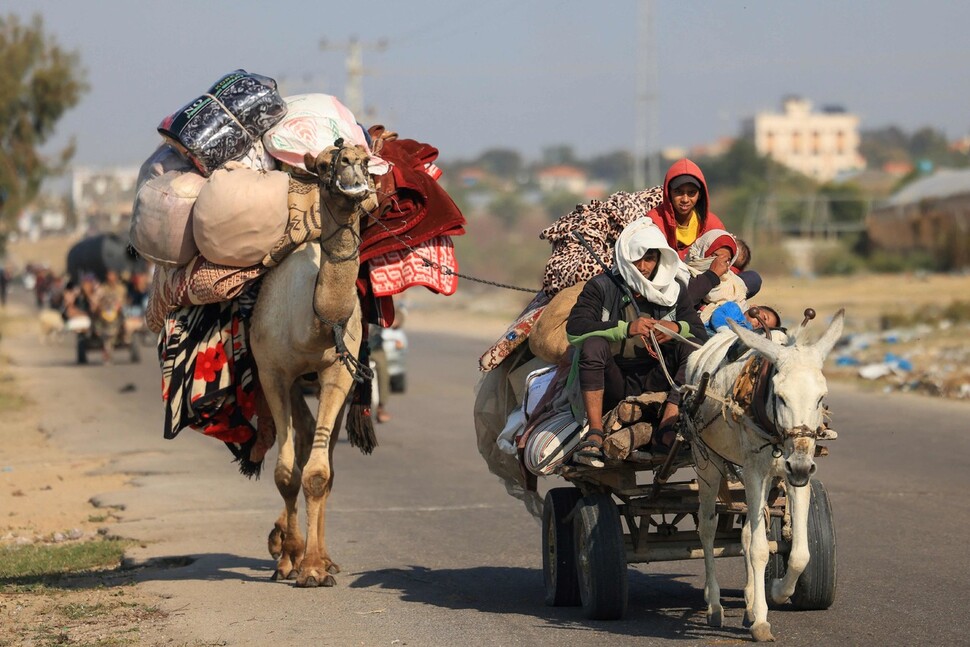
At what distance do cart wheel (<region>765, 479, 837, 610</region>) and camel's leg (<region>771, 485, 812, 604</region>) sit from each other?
538 millimetres

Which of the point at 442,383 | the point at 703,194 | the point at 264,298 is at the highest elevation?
the point at 703,194

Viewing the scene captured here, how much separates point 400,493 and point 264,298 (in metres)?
4.35

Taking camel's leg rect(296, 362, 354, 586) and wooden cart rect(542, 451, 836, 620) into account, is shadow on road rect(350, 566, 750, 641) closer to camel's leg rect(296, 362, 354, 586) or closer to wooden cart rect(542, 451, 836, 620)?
wooden cart rect(542, 451, 836, 620)

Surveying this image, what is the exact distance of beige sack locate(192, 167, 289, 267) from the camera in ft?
30.1

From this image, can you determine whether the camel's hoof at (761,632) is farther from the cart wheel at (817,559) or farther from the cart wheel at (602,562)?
the cart wheel at (602,562)

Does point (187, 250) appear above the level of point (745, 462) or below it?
above

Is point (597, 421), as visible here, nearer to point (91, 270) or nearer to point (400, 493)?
point (400, 493)

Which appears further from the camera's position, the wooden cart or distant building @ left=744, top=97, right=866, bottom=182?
distant building @ left=744, top=97, right=866, bottom=182

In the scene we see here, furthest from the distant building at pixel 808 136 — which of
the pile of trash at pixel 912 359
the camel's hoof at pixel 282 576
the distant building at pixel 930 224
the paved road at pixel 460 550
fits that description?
the camel's hoof at pixel 282 576

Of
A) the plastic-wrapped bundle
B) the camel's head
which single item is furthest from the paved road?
the plastic-wrapped bundle

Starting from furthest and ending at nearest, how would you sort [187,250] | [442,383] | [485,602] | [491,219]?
[491,219], [442,383], [187,250], [485,602]

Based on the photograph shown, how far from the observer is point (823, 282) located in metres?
50.1

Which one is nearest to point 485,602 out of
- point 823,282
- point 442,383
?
point 442,383

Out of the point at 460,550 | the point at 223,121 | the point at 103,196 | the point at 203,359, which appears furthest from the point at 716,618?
the point at 103,196
